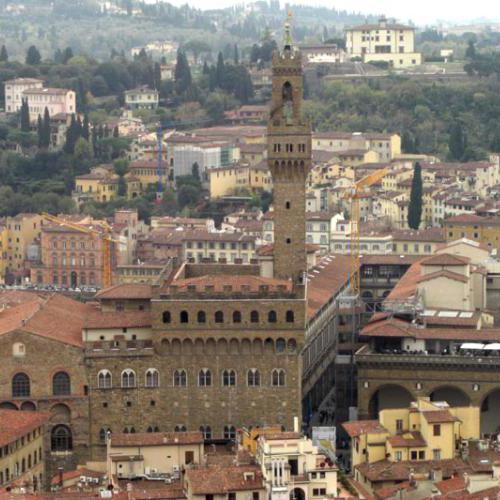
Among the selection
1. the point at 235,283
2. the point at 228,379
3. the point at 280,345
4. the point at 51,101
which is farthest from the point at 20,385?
the point at 51,101

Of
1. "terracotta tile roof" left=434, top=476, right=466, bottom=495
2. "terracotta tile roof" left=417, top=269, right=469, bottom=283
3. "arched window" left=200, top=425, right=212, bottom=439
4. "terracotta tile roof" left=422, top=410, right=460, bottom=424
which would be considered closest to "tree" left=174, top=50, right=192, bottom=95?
"terracotta tile roof" left=417, top=269, right=469, bottom=283

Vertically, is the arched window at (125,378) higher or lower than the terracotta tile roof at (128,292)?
lower

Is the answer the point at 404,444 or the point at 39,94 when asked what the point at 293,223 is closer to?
the point at 404,444

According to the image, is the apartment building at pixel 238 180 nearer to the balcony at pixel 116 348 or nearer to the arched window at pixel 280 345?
the balcony at pixel 116 348

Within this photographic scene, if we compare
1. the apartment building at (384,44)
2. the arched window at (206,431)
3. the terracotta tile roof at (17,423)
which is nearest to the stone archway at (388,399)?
the arched window at (206,431)

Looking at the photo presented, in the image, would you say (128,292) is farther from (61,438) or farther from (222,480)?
(222,480)

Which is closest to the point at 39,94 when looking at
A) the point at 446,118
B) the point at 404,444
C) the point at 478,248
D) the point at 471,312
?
the point at 446,118
